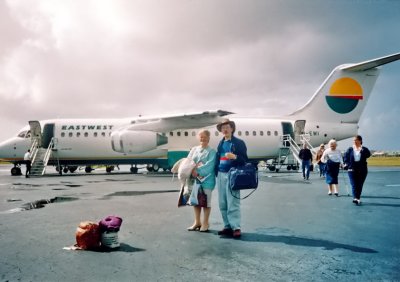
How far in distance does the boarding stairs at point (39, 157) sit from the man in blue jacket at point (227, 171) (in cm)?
1915

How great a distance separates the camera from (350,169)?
873 centimetres

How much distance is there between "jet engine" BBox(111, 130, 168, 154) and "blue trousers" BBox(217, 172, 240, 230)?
16.5 meters

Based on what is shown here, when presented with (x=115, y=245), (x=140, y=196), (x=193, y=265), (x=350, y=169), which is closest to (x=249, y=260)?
(x=193, y=265)

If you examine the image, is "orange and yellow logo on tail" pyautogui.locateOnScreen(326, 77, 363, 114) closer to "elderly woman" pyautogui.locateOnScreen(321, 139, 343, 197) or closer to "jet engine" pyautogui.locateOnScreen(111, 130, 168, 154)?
"jet engine" pyautogui.locateOnScreen(111, 130, 168, 154)

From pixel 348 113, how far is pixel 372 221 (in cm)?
2107

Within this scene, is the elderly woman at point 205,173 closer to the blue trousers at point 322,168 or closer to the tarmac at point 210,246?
the tarmac at point 210,246

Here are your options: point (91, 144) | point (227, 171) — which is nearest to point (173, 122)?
point (91, 144)

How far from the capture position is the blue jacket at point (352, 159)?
338 inches

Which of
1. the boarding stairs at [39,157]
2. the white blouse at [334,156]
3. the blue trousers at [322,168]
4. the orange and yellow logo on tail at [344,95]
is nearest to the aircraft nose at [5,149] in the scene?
the boarding stairs at [39,157]

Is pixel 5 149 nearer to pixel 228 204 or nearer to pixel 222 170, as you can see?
pixel 222 170

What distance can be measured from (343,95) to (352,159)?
18088 millimetres

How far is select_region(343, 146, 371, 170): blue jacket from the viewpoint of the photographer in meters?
8.58

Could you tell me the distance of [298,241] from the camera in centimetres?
474

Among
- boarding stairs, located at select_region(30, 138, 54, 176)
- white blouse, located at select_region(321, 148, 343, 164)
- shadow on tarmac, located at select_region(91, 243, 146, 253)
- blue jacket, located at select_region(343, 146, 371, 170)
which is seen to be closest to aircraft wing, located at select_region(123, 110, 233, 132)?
boarding stairs, located at select_region(30, 138, 54, 176)
